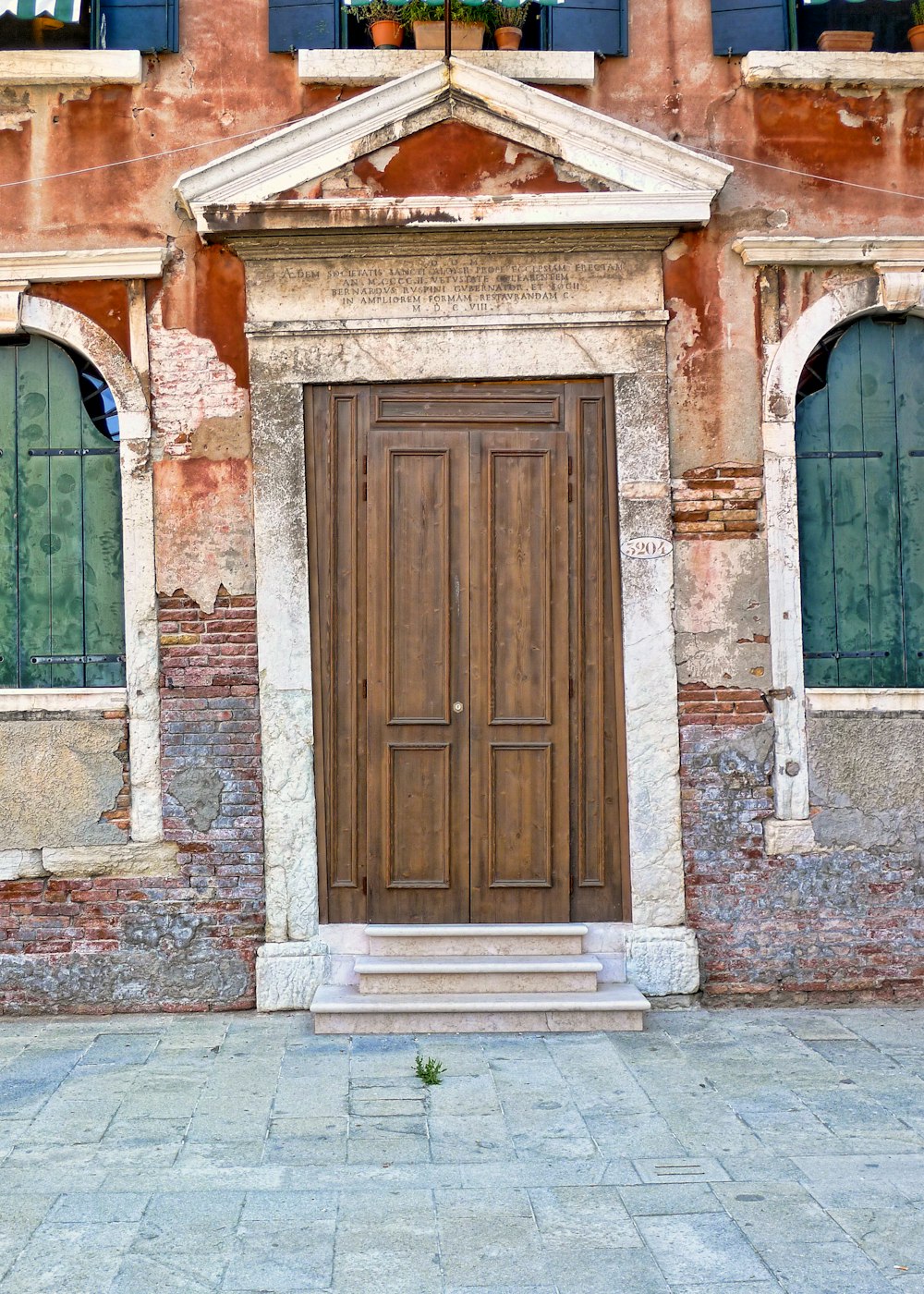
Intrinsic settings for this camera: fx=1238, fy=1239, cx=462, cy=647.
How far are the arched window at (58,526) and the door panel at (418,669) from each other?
4.29 feet

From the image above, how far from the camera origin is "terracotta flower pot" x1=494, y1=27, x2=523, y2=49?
6.19 m

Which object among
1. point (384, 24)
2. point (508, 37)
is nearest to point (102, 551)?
point (384, 24)

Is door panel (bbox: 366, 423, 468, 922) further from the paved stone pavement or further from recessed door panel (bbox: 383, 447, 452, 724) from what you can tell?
the paved stone pavement

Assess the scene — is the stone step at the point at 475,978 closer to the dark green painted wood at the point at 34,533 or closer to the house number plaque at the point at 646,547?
the house number plaque at the point at 646,547

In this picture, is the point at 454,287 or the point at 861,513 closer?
the point at 454,287

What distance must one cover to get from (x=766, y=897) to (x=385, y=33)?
4.67 m

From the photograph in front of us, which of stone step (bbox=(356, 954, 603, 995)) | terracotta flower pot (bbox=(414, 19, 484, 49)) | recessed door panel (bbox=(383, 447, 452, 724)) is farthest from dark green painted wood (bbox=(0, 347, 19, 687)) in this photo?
terracotta flower pot (bbox=(414, 19, 484, 49))

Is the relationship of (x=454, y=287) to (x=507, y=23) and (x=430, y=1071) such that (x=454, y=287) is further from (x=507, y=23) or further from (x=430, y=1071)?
(x=430, y=1071)

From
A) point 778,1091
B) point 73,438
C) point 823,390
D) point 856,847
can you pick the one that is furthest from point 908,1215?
point 73,438

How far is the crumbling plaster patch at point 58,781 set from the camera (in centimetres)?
603

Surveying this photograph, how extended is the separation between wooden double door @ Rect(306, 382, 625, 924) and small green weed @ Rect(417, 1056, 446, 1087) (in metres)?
1.05

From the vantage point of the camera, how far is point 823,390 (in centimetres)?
625

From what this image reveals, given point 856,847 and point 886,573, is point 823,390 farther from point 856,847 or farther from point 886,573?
point 856,847

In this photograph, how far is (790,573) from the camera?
6102 mm
